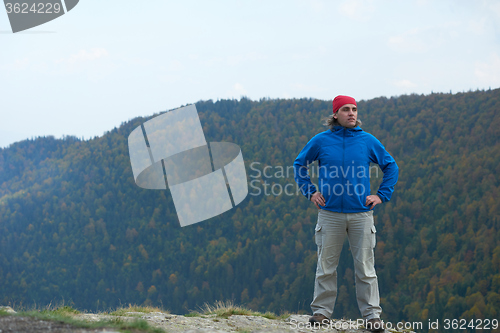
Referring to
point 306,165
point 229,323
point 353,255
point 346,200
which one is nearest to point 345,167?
point 346,200

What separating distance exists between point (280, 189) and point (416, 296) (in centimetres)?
3896

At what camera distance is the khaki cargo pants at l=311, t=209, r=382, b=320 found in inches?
152

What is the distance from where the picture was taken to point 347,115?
3.99m

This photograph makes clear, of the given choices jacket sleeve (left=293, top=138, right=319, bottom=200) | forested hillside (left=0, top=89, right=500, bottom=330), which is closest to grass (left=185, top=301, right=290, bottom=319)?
jacket sleeve (left=293, top=138, right=319, bottom=200)

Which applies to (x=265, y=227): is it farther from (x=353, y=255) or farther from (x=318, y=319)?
(x=353, y=255)

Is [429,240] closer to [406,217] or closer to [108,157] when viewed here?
[406,217]

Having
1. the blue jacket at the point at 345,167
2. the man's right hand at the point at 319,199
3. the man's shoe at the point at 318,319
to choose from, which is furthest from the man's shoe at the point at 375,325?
the man's right hand at the point at 319,199

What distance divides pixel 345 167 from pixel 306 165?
1.28 feet

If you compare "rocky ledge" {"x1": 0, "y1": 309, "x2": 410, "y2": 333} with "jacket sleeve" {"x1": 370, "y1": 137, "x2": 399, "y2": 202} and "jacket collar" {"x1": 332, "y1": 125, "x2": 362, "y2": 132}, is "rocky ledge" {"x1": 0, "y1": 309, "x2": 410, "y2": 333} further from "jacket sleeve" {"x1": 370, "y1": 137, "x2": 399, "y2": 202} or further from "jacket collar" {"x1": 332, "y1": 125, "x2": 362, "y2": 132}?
"jacket collar" {"x1": 332, "y1": 125, "x2": 362, "y2": 132}

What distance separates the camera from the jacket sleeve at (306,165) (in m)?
4.04

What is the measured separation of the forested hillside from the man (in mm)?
69538

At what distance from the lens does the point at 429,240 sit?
86875mm

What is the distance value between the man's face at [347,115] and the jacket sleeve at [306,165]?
30 cm

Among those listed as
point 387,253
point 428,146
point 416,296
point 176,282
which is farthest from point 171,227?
point 428,146
